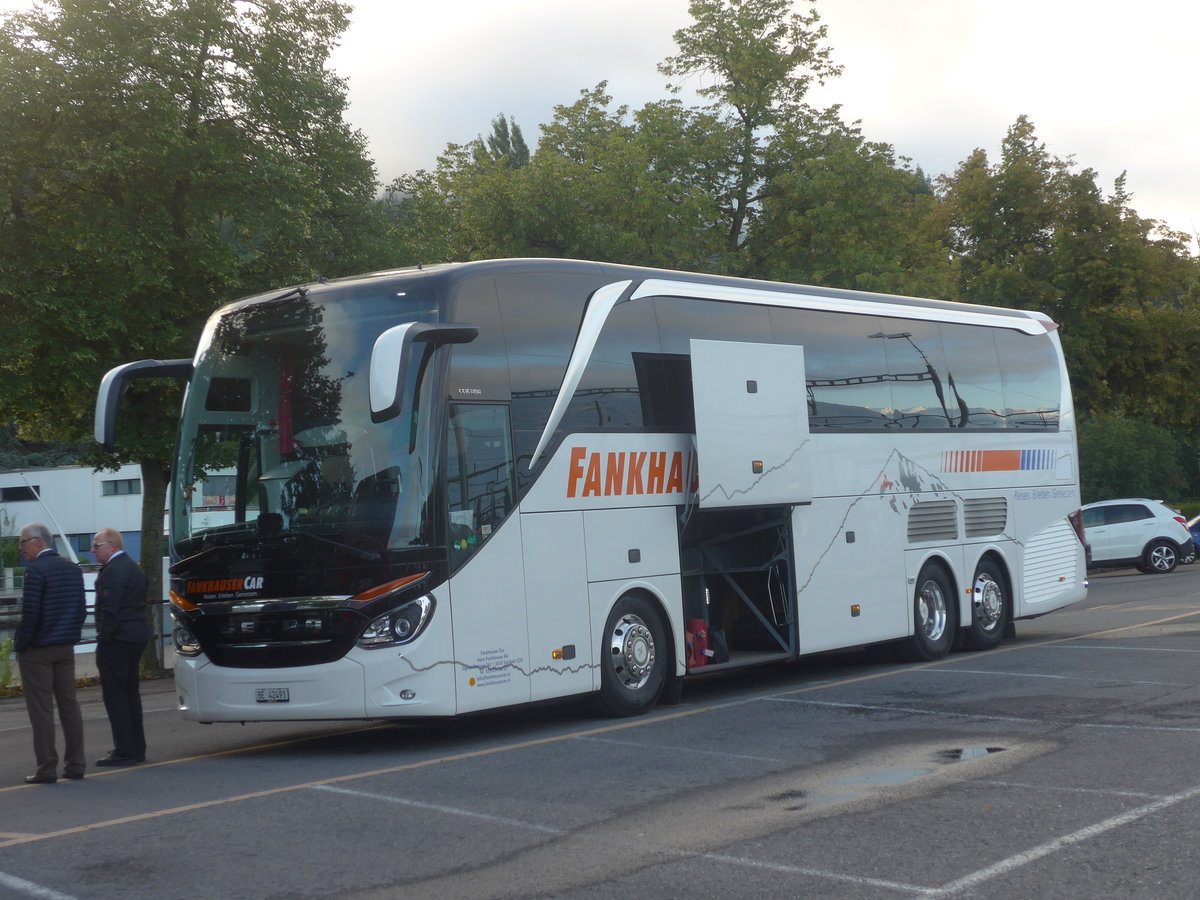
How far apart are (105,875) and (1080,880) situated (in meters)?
4.57

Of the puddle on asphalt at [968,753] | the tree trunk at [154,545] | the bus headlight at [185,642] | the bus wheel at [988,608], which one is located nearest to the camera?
the puddle on asphalt at [968,753]

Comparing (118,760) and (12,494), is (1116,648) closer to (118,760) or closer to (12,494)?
(118,760)

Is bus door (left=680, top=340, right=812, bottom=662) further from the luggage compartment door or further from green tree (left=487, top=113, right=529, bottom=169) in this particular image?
green tree (left=487, top=113, right=529, bottom=169)

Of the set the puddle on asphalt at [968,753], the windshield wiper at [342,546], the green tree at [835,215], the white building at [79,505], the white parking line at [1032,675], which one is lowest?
the white parking line at [1032,675]

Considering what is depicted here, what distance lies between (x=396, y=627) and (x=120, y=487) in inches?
2769

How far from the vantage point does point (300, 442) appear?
1046 centimetres

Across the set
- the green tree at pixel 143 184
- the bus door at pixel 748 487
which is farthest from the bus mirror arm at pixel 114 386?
the green tree at pixel 143 184

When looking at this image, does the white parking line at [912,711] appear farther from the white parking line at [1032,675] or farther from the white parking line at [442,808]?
the white parking line at [442,808]

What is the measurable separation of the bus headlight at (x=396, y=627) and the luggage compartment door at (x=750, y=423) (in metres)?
3.34

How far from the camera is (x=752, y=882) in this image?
243 inches

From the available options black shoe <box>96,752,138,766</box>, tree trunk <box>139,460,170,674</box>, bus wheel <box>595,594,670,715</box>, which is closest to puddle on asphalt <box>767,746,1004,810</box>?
A: bus wheel <box>595,594,670,715</box>

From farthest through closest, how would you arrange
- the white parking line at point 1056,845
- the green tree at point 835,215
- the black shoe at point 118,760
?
the green tree at point 835,215
the black shoe at point 118,760
the white parking line at point 1056,845

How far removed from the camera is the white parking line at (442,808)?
24.7ft

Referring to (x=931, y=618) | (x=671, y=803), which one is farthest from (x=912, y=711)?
(x=931, y=618)
